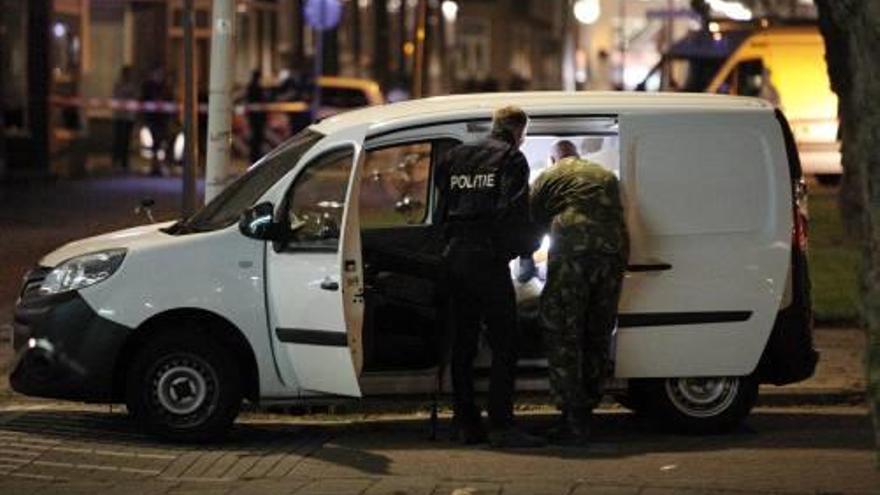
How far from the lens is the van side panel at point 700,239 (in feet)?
31.0

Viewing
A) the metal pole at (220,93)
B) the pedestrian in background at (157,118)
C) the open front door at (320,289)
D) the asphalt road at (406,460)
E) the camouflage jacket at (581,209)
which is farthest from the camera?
the pedestrian in background at (157,118)

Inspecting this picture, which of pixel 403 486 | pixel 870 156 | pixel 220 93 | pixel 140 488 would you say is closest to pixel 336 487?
pixel 403 486

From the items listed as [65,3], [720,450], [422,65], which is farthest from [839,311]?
[65,3]

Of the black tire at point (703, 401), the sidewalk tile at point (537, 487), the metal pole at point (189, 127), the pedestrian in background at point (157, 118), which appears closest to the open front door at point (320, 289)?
the sidewalk tile at point (537, 487)

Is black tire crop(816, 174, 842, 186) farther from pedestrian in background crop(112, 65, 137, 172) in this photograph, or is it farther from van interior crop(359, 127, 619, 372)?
van interior crop(359, 127, 619, 372)

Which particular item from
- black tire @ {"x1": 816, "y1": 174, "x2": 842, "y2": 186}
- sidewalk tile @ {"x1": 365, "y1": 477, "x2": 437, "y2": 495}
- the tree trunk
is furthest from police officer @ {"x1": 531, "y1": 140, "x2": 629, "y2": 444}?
black tire @ {"x1": 816, "y1": 174, "x2": 842, "y2": 186}

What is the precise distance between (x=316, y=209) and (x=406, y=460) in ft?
5.11

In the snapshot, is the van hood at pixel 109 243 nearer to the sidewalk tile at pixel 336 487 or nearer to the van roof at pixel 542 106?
the van roof at pixel 542 106

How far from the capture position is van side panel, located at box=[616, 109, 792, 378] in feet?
31.0

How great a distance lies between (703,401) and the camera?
9703 millimetres

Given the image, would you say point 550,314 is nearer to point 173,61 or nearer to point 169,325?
point 169,325

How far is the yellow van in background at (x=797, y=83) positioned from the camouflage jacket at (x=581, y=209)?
20936 mm

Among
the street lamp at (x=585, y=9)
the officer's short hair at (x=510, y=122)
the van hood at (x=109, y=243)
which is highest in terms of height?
the street lamp at (x=585, y=9)

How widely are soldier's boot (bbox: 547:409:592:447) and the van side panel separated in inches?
12.9
